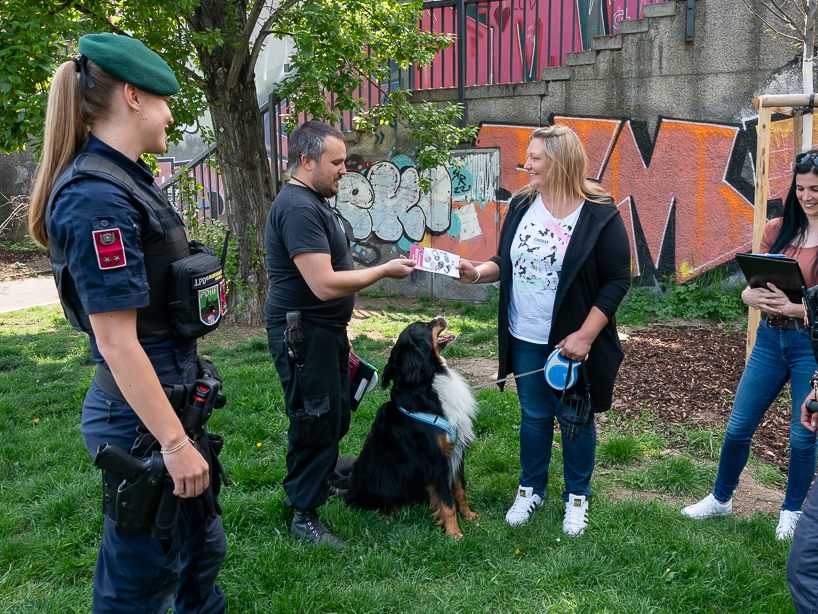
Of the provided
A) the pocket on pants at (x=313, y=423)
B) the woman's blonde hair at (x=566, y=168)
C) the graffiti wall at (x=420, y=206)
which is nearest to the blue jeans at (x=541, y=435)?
the woman's blonde hair at (x=566, y=168)

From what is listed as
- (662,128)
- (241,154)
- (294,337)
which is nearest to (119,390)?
(294,337)

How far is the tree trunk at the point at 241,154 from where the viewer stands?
8.38 meters

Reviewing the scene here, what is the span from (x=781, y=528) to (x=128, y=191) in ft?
12.2

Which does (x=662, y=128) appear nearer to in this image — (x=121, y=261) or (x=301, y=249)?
(x=301, y=249)

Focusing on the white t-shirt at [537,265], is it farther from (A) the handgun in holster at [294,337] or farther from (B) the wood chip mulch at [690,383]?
(B) the wood chip mulch at [690,383]

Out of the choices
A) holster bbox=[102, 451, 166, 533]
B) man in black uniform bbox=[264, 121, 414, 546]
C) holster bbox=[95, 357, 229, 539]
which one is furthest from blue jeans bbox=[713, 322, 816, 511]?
holster bbox=[102, 451, 166, 533]

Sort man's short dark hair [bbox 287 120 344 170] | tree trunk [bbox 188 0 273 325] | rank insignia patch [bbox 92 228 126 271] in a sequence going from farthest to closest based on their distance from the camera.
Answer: tree trunk [bbox 188 0 273 325], man's short dark hair [bbox 287 120 344 170], rank insignia patch [bbox 92 228 126 271]

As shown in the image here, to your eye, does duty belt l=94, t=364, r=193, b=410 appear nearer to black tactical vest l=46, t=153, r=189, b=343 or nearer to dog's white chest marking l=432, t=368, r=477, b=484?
black tactical vest l=46, t=153, r=189, b=343

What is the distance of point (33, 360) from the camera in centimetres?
792

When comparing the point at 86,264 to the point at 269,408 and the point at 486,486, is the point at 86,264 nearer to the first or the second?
the point at 486,486

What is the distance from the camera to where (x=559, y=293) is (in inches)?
144

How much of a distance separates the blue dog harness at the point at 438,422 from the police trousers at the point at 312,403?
1.46 ft

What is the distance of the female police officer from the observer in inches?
78.2

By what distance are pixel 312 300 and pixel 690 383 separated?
13.9ft
